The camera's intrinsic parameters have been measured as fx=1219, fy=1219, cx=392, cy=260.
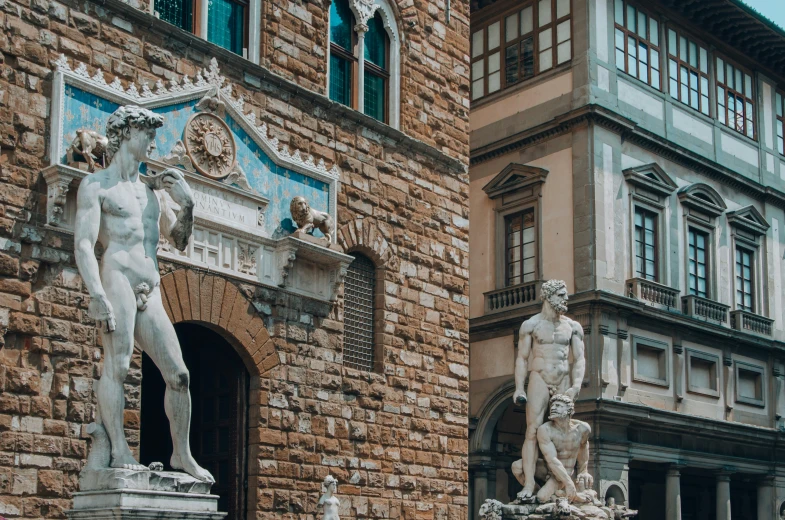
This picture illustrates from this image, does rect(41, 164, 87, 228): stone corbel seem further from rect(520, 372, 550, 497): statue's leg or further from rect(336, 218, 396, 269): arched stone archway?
rect(520, 372, 550, 497): statue's leg

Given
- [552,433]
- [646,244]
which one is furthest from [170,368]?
[646,244]

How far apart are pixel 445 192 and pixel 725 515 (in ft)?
52.3

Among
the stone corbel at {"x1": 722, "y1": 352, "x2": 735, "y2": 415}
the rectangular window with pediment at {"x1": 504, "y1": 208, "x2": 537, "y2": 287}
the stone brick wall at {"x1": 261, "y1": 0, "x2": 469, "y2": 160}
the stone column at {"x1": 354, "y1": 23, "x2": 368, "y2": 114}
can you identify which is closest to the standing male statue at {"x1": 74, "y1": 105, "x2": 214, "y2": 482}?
the stone brick wall at {"x1": 261, "y1": 0, "x2": 469, "y2": 160}

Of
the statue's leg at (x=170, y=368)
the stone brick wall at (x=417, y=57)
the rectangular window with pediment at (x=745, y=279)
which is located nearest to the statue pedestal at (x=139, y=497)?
the statue's leg at (x=170, y=368)

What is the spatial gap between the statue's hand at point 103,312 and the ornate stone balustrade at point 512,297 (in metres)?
19.9

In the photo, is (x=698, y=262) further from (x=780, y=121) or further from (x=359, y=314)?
(x=359, y=314)

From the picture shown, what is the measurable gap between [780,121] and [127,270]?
3041 centimetres

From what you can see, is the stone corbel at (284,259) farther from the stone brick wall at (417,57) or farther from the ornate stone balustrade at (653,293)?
the ornate stone balustrade at (653,293)

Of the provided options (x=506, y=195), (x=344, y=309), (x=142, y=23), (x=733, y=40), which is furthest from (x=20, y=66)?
(x=733, y=40)

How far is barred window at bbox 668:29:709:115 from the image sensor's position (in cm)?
3278

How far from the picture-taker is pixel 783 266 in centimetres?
3566

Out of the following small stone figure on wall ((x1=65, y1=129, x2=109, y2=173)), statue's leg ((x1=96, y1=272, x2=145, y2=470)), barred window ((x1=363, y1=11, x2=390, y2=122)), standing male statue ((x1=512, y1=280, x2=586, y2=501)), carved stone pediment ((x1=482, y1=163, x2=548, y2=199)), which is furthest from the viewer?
carved stone pediment ((x1=482, y1=163, x2=548, y2=199))

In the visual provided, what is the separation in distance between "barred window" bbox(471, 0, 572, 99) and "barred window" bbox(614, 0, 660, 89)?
1.43 m

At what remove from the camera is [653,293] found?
2975 cm
